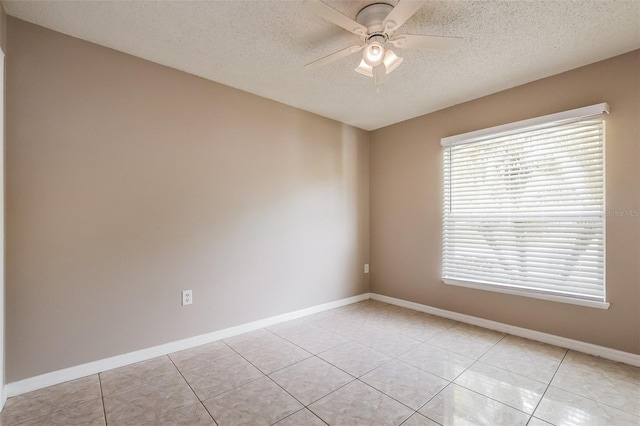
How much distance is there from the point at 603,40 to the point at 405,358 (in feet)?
9.17

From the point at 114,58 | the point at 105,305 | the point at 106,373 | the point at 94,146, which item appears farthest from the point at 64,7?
the point at 106,373

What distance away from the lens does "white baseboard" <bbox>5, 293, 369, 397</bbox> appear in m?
1.91

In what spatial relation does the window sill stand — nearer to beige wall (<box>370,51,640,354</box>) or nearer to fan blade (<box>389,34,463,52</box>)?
beige wall (<box>370,51,640,354</box>)

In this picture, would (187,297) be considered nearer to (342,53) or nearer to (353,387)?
(353,387)

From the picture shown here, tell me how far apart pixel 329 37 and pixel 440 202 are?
7.23ft

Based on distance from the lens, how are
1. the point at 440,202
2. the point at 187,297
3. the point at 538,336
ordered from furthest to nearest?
the point at 440,202 < the point at 538,336 < the point at 187,297

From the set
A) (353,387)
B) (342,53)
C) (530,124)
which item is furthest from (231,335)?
(530,124)

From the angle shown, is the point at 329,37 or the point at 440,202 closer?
the point at 329,37

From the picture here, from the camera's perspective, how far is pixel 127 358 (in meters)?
2.27

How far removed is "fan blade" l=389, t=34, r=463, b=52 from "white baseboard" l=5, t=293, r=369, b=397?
274 cm

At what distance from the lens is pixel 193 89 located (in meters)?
2.65

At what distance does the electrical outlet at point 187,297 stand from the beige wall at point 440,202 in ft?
8.17

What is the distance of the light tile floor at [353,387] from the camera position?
1.67 metres

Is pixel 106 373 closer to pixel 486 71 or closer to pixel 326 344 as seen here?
pixel 326 344
